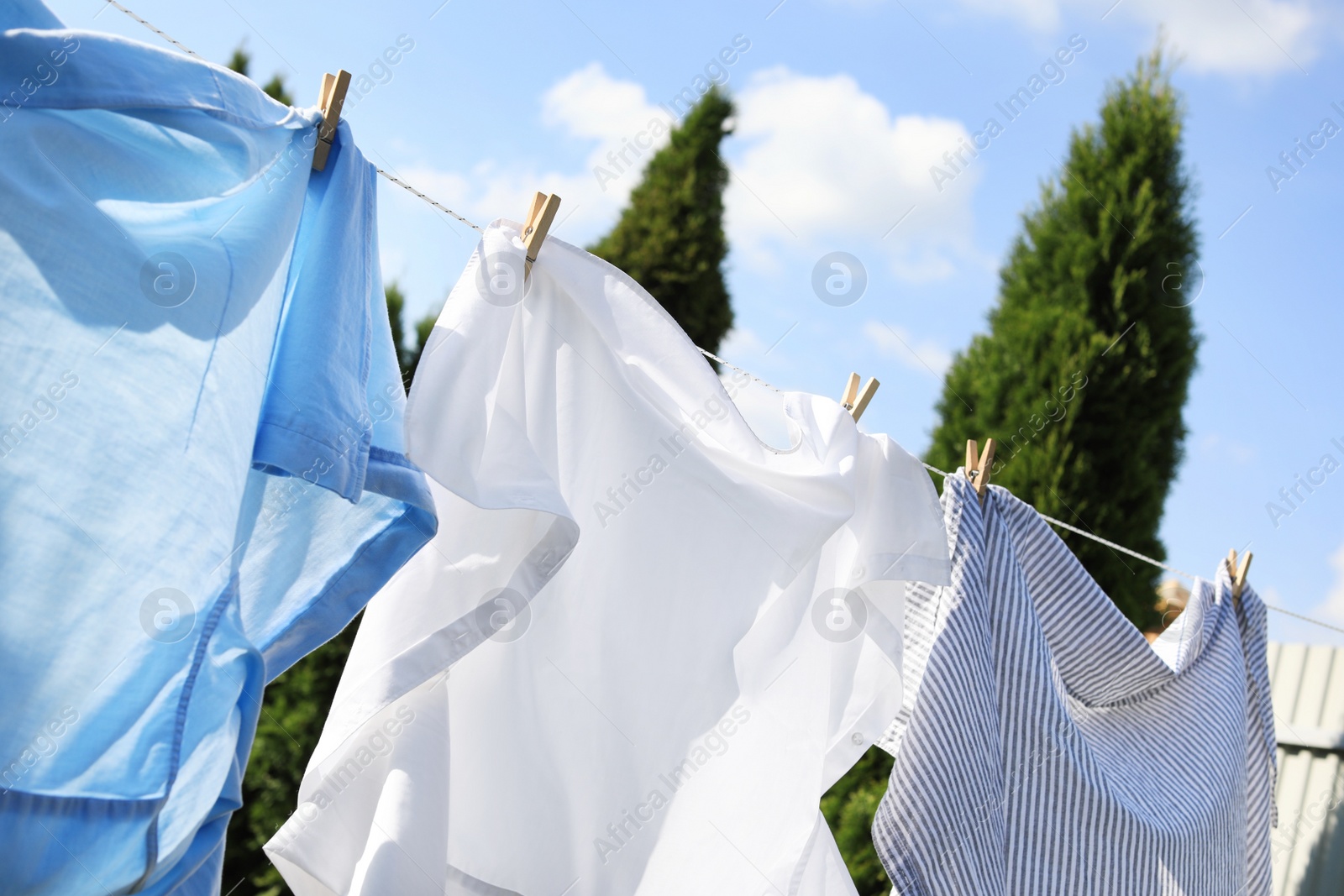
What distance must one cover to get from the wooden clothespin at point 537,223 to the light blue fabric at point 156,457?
22 centimetres

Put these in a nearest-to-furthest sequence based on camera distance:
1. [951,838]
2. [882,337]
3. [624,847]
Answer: [624,847] → [951,838] → [882,337]

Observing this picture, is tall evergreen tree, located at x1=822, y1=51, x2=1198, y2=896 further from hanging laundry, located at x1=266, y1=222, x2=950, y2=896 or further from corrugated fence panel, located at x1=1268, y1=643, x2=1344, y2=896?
hanging laundry, located at x1=266, y1=222, x2=950, y2=896

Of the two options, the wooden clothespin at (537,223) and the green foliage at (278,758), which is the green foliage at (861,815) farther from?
the wooden clothespin at (537,223)

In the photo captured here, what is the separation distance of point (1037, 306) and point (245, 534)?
2661 mm

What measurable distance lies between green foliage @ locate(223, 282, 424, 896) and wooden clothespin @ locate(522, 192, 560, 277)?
166cm

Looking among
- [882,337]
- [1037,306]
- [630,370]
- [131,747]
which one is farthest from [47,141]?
[1037,306]

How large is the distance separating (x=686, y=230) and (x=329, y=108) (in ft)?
8.23

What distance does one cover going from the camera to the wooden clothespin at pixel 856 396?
1.41 metres

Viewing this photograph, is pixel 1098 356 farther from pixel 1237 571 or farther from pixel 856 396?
pixel 856 396

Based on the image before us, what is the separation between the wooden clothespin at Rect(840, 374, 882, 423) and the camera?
141 centimetres

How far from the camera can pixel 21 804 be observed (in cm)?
67

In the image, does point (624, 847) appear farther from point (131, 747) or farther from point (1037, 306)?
point (1037, 306)

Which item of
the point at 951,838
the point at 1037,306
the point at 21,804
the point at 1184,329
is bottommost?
the point at 21,804

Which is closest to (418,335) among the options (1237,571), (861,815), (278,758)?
(278,758)
